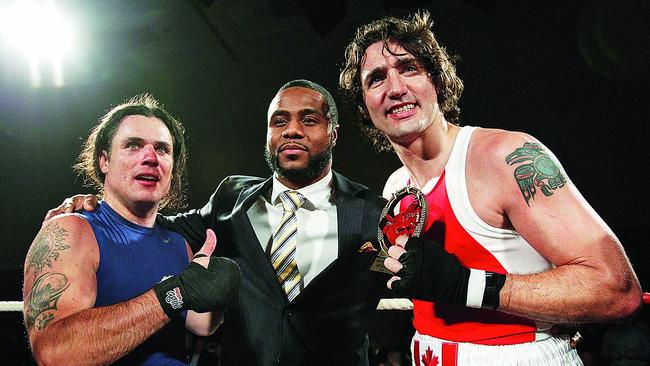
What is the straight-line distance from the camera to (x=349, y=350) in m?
2.09

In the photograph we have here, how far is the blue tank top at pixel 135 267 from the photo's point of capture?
5.81 ft

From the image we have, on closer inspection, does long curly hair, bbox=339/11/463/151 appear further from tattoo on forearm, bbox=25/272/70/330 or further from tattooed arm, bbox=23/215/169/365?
tattoo on forearm, bbox=25/272/70/330

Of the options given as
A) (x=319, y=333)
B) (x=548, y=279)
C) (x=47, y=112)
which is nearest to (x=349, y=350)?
(x=319, y=333)

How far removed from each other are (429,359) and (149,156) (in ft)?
4.70

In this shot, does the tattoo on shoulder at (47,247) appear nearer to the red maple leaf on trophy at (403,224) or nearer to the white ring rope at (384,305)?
the white ring rope at (384,305)

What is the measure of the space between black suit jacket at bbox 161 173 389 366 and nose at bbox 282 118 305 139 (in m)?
0.39

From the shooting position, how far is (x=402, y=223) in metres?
1.66

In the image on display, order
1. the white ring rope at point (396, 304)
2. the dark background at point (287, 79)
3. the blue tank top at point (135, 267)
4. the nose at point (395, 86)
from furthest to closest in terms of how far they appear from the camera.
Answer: the dark background at point (287, 79) → the white ring rope at point (396, 304) → the nose at point (395, 86) → the blue tank top at point (135, 267)

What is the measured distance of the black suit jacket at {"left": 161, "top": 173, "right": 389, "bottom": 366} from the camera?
6.70 ft

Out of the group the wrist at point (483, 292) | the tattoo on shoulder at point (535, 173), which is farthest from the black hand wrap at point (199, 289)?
the tattoo on shoulder at point (535, 173)

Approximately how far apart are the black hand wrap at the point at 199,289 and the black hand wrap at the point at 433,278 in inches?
25.4

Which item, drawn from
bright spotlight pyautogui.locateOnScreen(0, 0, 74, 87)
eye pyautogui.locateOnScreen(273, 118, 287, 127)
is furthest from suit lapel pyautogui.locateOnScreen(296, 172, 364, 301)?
bright spotlight pyautogui.locateOnScreen(0, 0, 74, 87)

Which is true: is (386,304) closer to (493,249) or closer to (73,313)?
(493,249)

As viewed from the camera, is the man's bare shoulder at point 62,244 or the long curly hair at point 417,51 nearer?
the man's bare shoulder at point 62,244
